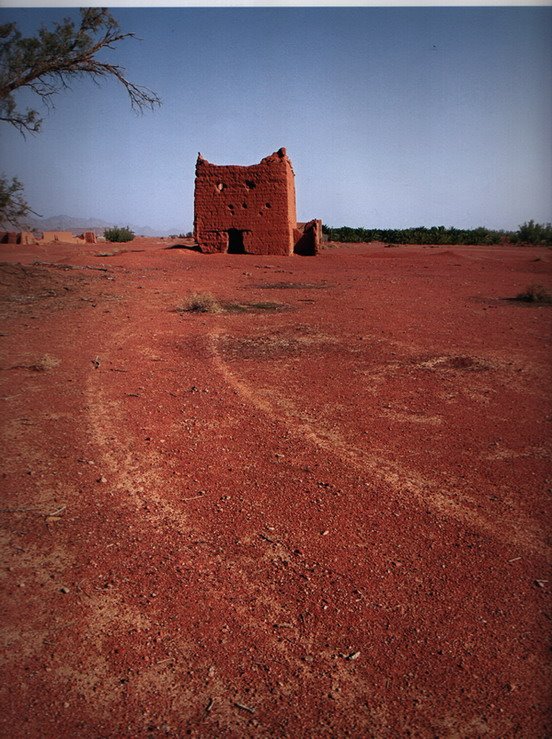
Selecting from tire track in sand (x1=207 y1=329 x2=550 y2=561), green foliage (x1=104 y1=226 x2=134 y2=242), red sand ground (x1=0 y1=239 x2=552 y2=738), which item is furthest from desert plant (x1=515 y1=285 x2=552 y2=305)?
green foliage (x1=104 y1=226 x2=134 y2=242)

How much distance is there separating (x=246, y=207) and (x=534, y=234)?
2902 centimetres

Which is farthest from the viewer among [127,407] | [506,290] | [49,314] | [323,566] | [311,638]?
[506,290]

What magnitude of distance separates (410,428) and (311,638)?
284cm

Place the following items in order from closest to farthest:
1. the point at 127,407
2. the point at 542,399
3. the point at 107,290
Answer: the point at 127,407, the point at 542,399, the point at 107,290

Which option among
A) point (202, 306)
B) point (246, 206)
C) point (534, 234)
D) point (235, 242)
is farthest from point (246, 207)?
point (534, 234)

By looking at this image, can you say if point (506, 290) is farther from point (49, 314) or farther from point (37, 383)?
point (37, 383)

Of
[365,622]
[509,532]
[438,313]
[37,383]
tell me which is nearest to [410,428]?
[509,532]

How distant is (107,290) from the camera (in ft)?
42.4

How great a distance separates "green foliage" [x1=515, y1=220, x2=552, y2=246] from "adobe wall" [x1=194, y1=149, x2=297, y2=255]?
26.8 metres

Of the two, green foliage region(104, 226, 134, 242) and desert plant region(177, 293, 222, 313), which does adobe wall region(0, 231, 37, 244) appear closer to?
green foliage region(104, 226, 134, 242)

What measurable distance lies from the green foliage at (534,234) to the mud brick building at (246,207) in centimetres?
2666

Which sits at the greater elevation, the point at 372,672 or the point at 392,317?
the point at 392,317

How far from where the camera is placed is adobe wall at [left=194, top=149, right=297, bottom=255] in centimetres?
2038

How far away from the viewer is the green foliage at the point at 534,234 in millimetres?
40188
